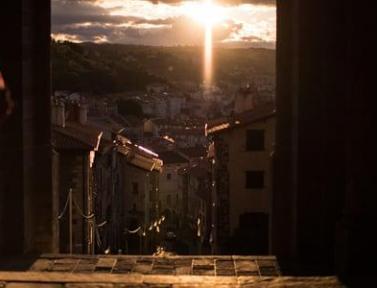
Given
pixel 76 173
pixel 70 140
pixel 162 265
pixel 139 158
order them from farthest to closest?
pixel 139 158
pixel 76 173
pixel 70 140
pixel 162 265

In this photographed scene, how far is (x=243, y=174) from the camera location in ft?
112

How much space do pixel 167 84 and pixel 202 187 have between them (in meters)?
117

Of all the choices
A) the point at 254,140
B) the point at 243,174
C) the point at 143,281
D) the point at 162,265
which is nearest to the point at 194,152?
the point at 243,174

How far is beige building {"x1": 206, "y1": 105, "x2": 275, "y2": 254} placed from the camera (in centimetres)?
3353

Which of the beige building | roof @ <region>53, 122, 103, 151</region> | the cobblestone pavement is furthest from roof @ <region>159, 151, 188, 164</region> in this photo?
the cobblestone pavement

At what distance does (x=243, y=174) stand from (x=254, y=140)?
4.61 feet

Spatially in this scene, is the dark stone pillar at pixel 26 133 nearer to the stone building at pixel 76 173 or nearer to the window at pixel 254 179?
the stone building at pixel 76 173

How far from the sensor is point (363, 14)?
10.4m

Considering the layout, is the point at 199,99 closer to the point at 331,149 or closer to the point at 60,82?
the point at 60,82

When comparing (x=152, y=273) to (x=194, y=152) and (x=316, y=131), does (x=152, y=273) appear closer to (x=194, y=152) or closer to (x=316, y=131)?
(x=316, y=131)

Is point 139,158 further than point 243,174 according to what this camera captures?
Yes

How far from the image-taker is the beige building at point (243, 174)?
3353cm

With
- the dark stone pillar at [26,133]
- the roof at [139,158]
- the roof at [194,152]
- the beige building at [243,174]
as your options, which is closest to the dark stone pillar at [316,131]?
the dark stone pillar at [26,133]

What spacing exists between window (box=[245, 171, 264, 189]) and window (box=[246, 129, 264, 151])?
0.97m
